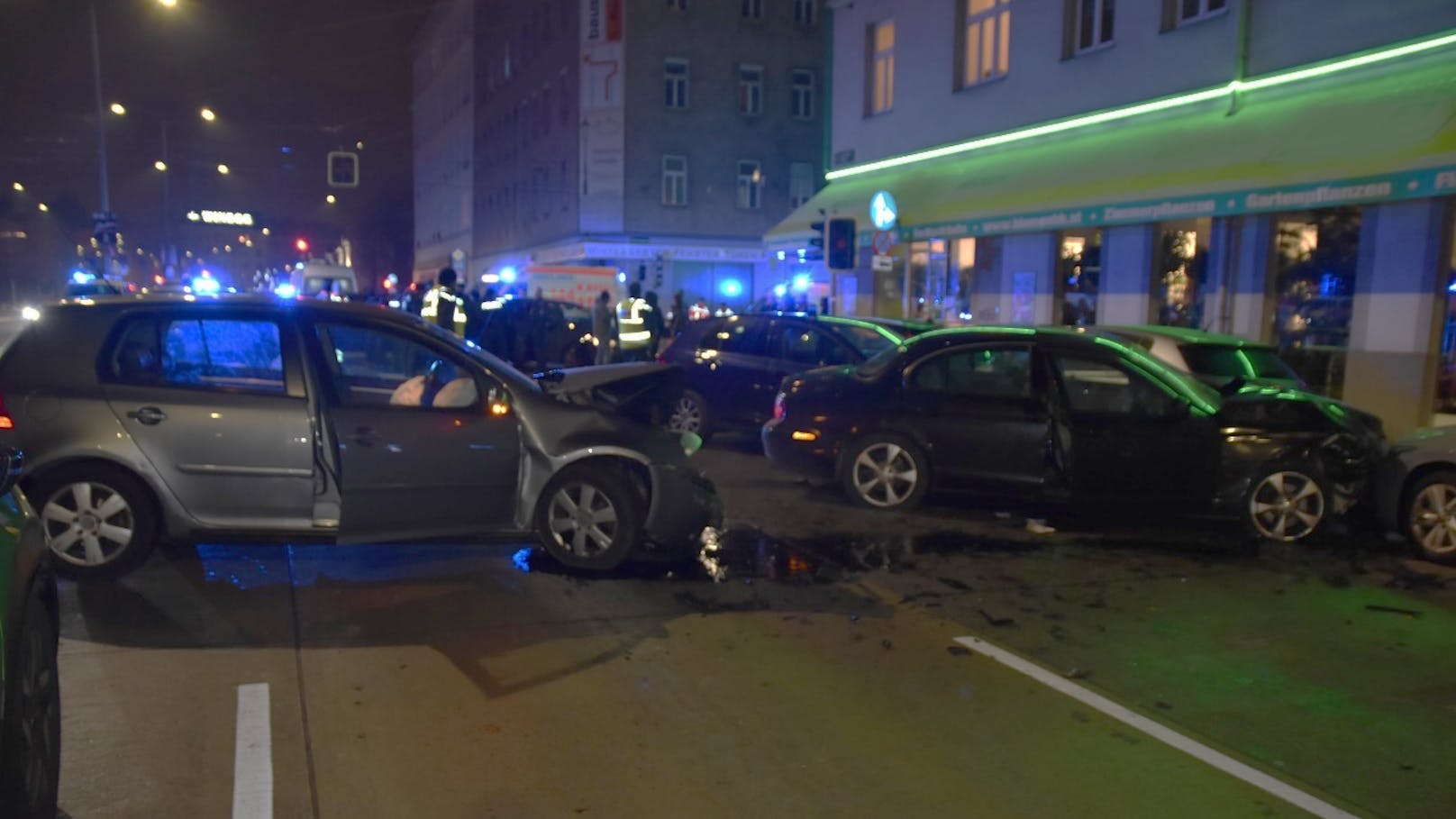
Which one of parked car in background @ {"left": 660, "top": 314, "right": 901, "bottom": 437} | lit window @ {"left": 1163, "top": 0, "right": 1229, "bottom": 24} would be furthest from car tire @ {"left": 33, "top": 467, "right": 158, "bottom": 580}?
lit window @ {"left": 1163, "top": 0, "right": 1229, "bottom": 24}

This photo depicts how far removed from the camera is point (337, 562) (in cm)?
725

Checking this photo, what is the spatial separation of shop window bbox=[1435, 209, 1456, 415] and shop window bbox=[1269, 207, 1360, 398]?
111 cm

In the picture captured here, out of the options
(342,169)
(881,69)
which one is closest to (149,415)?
(342,169)

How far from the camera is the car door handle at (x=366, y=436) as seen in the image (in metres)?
6.54

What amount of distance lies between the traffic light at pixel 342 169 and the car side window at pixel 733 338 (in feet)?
42.1

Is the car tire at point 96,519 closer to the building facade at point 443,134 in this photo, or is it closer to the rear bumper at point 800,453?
the rear bumper at point 800,453

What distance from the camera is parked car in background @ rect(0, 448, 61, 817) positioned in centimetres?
304

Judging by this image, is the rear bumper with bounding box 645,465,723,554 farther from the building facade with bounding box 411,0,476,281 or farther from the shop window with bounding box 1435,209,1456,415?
the building facade with bounding box 411,0,476,281

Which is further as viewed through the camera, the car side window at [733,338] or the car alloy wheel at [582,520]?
the car side window at [733,338]

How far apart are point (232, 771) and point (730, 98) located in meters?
38.4

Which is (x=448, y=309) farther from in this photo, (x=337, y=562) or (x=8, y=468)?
(x=8, y=468)

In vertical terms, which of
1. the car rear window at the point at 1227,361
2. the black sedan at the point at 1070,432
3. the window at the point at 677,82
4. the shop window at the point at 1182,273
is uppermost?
the window at the point at 677,82

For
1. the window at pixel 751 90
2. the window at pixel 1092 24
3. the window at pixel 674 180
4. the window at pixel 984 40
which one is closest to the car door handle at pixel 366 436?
the window at pixel 1092 24

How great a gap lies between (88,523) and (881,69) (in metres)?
20.6
